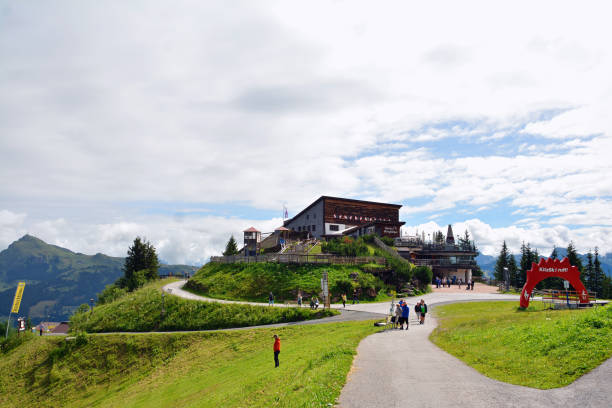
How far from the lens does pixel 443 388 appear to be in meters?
12.6

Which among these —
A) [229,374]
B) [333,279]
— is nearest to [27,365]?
[229,374]

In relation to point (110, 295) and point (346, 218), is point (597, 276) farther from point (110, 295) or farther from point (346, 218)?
point (110, 295)

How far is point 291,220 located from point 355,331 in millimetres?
67902

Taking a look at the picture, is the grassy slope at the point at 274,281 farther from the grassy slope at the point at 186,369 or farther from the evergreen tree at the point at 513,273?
the evergreen tree at the point at 513,273

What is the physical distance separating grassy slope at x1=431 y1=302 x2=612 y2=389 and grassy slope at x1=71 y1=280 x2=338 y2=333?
725 inches

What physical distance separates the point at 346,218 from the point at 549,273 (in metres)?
51.4

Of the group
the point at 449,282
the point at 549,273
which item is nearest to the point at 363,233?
the point at 449,282

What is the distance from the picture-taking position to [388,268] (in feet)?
170

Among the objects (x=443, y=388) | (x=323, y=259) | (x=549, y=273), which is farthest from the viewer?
(x=323, y=259)

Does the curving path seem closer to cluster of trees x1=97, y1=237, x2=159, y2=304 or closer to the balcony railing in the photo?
the balcony railing

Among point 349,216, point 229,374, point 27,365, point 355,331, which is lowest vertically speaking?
point 27,365

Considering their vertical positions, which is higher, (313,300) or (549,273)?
(549,273)

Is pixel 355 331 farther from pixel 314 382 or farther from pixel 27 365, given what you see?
pixel 27 365

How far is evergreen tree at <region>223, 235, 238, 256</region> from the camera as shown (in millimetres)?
84000
